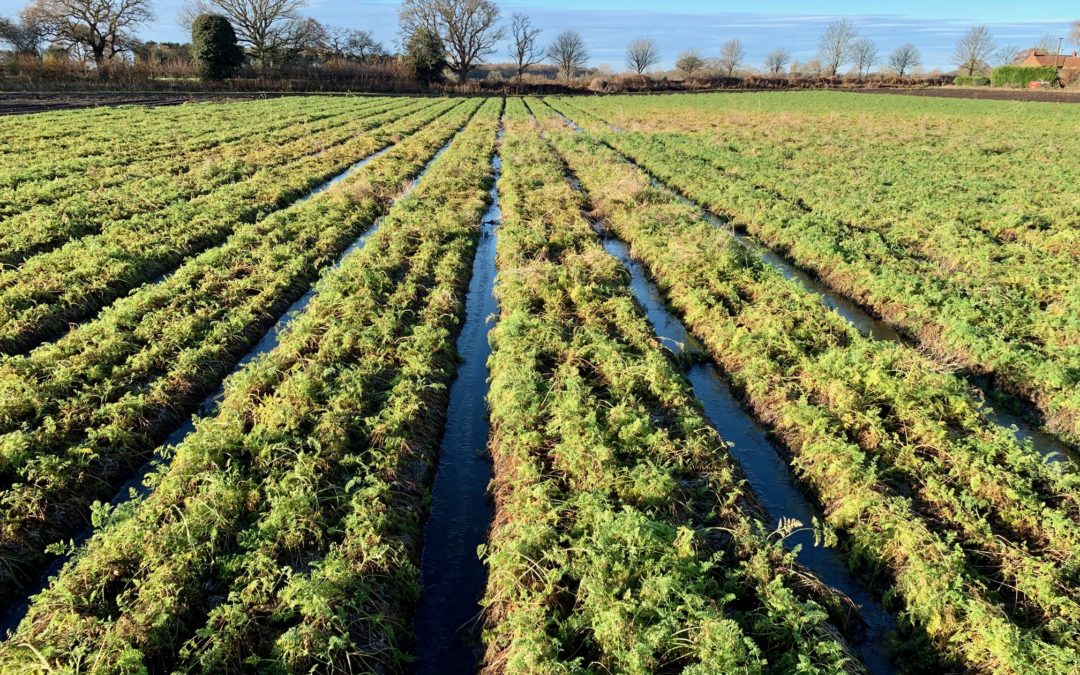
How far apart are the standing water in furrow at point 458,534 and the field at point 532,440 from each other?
0.13 ft

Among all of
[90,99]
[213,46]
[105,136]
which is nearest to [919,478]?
[105,136]

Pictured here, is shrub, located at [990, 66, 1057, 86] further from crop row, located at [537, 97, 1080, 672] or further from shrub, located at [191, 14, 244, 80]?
shrub, located at [191, 14, 244, 80]

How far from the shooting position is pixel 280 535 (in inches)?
221

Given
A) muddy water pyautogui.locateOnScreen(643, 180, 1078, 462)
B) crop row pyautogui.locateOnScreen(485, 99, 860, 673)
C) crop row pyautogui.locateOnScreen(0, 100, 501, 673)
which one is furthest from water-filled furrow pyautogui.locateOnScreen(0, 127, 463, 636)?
muddy water pyautogui.locateOnScreen(643, 180, 1078, 462)

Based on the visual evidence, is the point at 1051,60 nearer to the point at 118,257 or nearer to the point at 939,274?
the point at 939,274

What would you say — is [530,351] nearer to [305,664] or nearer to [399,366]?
[399,366]

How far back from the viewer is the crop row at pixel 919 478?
5129 millimetres

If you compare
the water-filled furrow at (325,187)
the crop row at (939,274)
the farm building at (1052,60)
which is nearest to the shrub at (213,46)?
the water-filled furrow at (325,187)

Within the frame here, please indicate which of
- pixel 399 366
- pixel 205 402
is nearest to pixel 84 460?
pixel 205 402

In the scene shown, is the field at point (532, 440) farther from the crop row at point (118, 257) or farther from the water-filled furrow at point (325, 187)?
the water-filled furrow at point (325, 187)

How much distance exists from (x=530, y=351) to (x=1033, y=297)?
11.0 meters

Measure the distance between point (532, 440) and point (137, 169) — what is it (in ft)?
69.2

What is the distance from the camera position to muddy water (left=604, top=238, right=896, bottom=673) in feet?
18.1

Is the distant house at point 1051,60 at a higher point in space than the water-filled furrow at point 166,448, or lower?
higher
